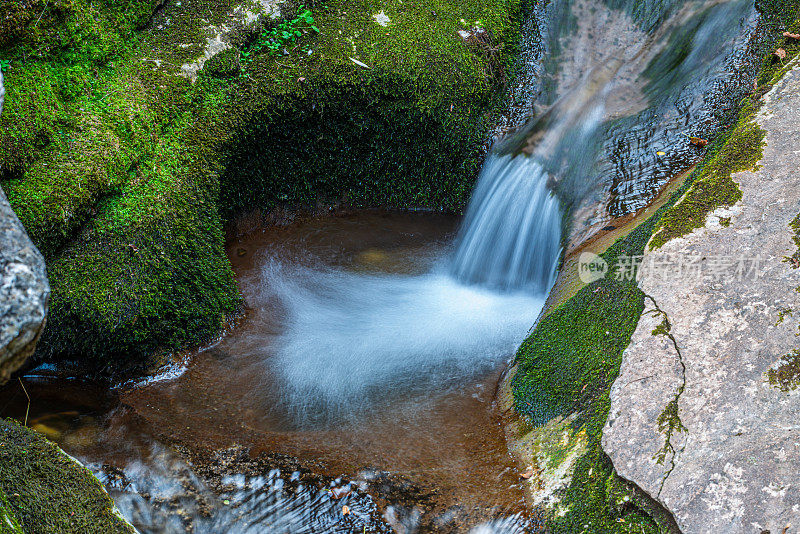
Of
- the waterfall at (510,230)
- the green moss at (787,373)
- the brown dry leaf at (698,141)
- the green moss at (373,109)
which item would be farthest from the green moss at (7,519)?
the brown dry leaf at (698,141)

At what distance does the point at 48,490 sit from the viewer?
2.37 meters

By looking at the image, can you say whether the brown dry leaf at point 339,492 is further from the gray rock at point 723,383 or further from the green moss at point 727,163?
the green moss at point 727,163

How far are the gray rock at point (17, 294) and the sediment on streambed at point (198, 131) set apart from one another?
1.67m

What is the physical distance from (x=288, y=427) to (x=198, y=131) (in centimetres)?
260

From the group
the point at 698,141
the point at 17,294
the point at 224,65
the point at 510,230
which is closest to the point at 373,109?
the point at 224,65

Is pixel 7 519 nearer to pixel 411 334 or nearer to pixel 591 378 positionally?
pixel 591 378

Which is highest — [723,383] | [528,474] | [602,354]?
[723,383]

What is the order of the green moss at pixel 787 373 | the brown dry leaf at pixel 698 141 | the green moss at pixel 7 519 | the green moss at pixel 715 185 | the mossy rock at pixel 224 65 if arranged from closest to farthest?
the green moss at pixel 7 519 → the green moss at pixel 787 373 → the green moss at pixel 715 185 → the brown dry leaf at pixel 698 141 → the mossy rock at pixel 224 65

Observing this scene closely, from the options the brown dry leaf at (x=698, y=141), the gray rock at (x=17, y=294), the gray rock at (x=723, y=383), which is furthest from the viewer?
the brown dry leaf at (x=698, y=141)

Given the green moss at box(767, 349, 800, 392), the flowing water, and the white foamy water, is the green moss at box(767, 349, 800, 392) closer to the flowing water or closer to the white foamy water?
the flowing water

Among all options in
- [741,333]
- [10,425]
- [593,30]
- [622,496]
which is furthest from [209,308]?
[593,30]

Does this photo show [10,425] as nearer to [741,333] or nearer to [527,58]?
[741,333]

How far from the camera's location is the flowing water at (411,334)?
311 cm

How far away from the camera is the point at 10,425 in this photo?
2.63m
